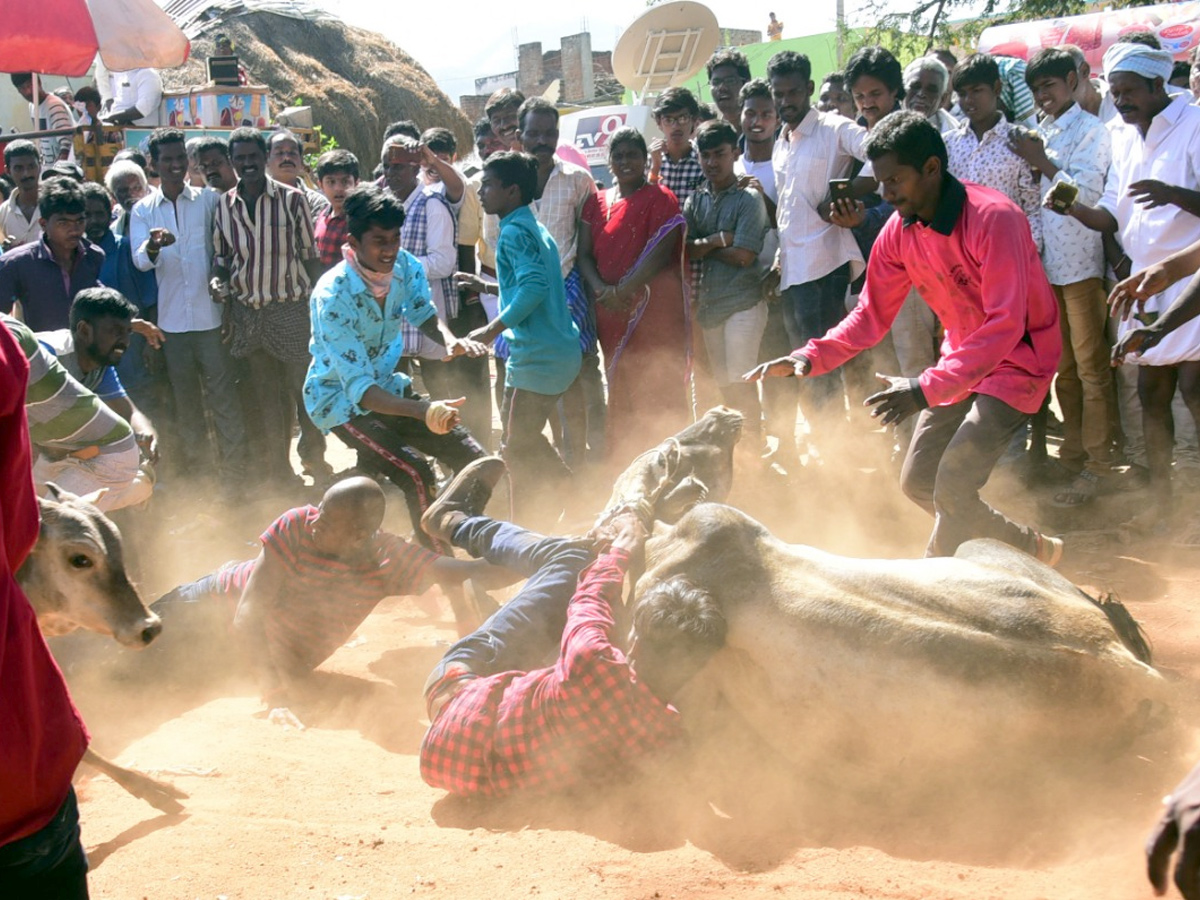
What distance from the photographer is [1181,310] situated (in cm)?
391

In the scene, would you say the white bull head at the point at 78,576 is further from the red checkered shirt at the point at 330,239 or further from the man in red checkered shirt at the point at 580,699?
the red checkered shirt at the point at 330,239

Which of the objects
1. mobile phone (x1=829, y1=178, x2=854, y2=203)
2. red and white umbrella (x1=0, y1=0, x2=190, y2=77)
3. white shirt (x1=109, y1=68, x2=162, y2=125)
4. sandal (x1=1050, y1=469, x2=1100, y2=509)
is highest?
red and white umbrella (x1=0, y1=0, x2=190, y2=77)

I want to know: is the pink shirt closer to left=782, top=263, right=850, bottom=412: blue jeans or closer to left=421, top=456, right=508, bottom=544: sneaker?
left=782, top=263, right=850, bottom=412: blue jeans

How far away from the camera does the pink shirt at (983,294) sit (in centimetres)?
468

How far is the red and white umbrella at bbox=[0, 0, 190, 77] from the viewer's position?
988 cm

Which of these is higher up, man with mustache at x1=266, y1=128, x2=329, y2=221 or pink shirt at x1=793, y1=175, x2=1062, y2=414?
man with mustache at x1=266, y1=128, x2=329, y2=221

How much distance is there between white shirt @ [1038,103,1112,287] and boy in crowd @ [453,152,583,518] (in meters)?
2.88

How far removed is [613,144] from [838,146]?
1401 millimetres

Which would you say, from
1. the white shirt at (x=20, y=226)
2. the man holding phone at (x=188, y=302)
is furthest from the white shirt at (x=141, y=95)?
the man holding phone at (x=188, y=302)

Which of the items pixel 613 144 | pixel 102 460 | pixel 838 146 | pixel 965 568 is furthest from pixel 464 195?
pixel 965 568

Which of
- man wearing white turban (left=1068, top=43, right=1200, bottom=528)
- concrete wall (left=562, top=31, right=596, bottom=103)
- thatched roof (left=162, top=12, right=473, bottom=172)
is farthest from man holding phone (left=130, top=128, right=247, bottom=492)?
concrete wall (left=562, top=31, right=596, bottom=103)

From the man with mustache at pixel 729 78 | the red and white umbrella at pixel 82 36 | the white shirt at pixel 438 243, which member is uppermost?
the red and white umbrella at pixel 82 36

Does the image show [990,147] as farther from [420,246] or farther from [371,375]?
[371,375]

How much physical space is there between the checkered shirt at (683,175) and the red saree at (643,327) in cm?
51
